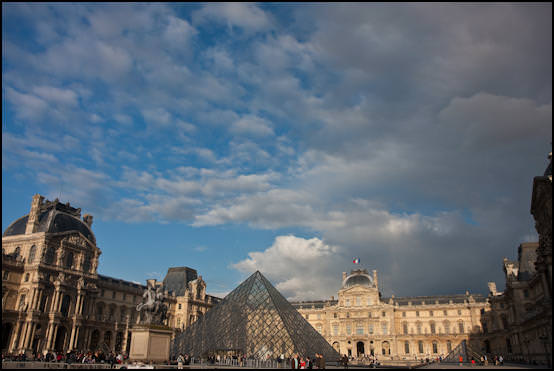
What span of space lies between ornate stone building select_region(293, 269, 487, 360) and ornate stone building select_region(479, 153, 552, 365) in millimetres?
4990

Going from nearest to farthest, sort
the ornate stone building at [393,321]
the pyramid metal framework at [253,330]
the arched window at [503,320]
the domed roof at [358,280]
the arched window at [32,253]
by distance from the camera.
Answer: the pyramid metal framework at [253,330] → the arched window at [32,253] → the arched window at [503,320] → the ornate stone building at [393,321] → the domed roof at [358,280]

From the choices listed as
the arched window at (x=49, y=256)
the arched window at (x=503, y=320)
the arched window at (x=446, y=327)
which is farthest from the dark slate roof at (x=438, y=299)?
the arched window at (x=49, y=256)

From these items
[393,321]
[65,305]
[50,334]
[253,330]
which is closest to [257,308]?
[253,330]

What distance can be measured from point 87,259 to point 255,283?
27.7m

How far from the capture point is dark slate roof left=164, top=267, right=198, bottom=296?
67.6 m

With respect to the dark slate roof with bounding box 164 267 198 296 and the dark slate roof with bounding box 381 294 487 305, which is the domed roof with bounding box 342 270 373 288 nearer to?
the dark slate roof with bounding box 381 294 487 305

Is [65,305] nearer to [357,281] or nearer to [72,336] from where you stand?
[72,336]

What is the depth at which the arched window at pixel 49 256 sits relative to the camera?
146ft

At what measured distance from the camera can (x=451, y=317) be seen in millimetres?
67375

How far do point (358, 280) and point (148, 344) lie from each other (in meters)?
60.3

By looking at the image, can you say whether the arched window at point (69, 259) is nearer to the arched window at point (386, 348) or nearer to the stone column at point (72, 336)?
the stone column at point (72, 336)

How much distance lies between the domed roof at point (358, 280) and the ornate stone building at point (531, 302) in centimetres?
1921

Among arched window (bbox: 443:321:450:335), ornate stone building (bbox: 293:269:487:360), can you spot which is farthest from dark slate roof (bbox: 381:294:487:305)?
arched window (bbox: 443:321:450:335)

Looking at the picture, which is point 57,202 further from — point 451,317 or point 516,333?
point 451,317
